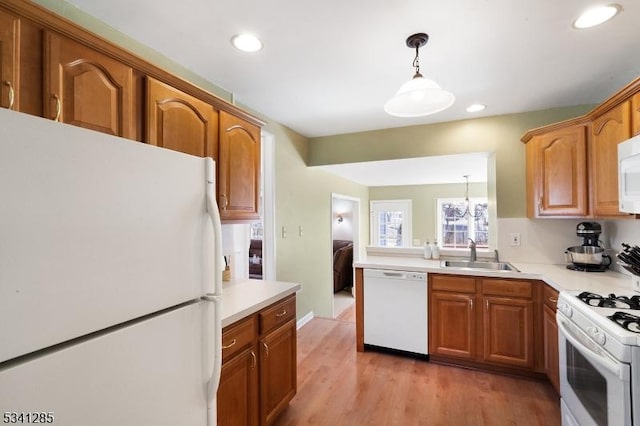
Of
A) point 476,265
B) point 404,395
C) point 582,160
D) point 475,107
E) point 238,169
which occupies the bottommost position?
point 404,395

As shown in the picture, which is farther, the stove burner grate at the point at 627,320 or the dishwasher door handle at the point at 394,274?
the dishwasher door handle at the point at 394,274

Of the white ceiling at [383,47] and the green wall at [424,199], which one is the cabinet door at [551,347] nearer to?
the white ceiling at [383,47]

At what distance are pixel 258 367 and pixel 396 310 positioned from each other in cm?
158

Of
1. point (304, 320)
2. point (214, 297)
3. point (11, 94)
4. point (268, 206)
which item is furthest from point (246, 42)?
point (304, 320)

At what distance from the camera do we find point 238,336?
1515 mm

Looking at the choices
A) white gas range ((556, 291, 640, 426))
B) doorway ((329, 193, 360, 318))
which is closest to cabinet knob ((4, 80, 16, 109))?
white gas range ((556, 291, 640, 426))

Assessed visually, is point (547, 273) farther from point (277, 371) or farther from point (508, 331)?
point (277, 371)

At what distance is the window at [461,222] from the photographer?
6711 mm

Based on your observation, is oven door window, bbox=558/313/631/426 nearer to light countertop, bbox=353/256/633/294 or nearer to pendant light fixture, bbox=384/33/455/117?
light countertop, bbox=353/256/633/294

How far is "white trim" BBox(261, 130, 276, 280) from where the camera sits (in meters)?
3.12

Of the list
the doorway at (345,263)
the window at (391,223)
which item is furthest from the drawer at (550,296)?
the window at (391,223)

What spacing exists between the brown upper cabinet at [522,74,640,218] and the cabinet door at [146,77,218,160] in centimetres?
255

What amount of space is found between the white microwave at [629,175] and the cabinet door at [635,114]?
9 cm

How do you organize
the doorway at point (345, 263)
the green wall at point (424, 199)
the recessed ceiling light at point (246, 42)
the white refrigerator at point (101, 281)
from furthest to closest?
1. the green wall at point (424, 199)
2. the doorway at point (345, 263)
3. the recessed ceiling light at point (246, 42)
4. the white refrigerator at point (101, 281)
